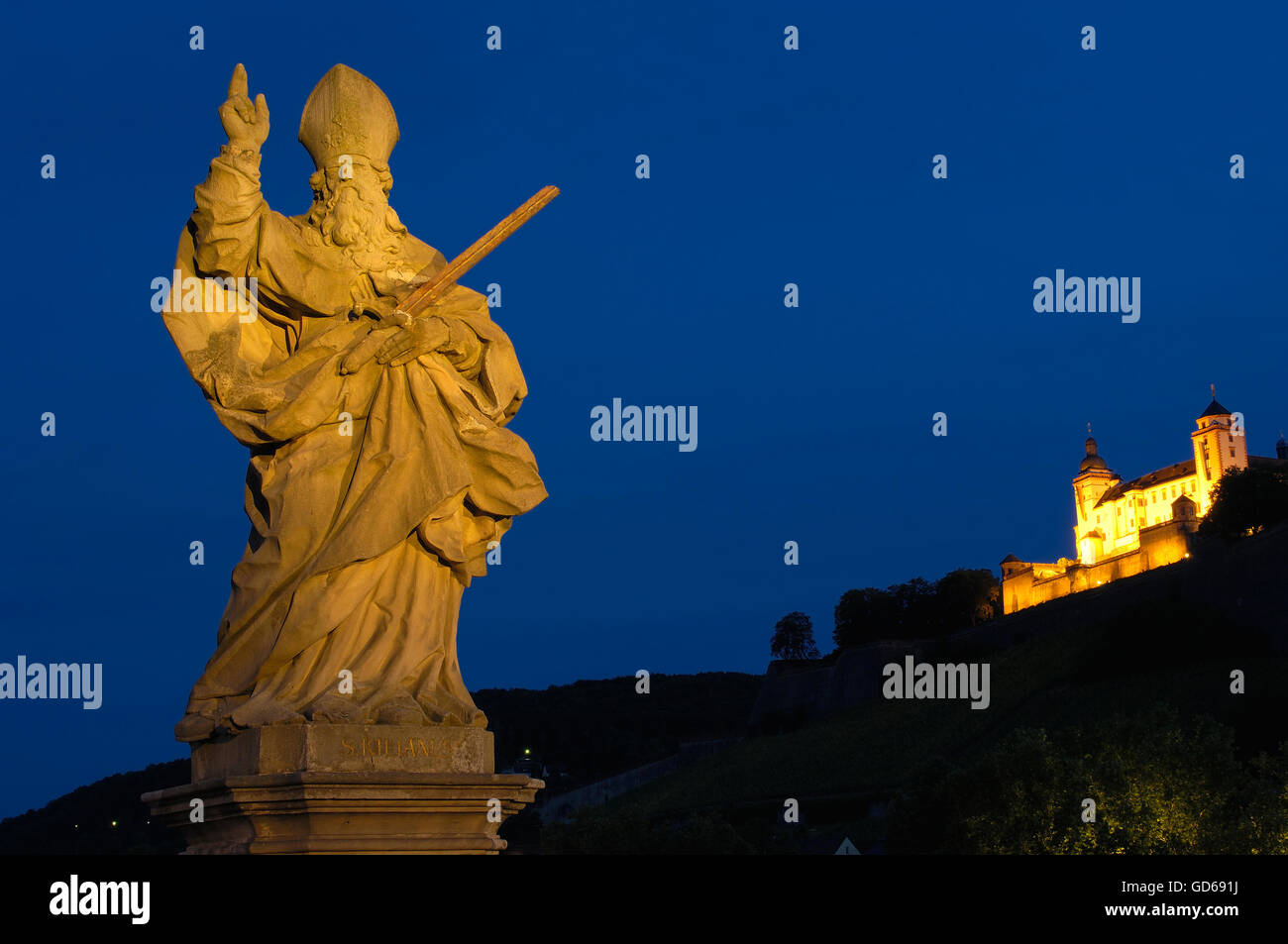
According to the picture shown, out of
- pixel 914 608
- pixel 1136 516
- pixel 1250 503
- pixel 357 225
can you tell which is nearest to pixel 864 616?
pixel 914 608

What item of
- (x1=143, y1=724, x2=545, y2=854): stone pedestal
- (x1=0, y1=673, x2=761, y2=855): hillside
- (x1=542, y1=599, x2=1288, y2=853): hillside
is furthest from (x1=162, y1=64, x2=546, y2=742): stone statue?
(x1=0, y1=673, x2=761, y2=855): hillside

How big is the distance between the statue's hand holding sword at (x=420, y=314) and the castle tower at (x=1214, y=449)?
9872 cm

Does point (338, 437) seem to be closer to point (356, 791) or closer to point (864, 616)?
point (356, 791)

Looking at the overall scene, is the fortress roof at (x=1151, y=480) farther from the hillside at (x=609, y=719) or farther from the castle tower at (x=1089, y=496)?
the hillside at (x=609, y=719)

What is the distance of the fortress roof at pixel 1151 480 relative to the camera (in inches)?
4070

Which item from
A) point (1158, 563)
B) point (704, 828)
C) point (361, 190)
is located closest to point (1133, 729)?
point (704, 828)

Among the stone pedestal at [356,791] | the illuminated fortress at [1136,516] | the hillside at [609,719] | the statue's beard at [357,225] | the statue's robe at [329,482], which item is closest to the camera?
the stone pedestal at [356,791]

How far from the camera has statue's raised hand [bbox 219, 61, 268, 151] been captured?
284 inches

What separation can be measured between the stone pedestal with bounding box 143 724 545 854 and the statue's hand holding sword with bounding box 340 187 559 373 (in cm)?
179

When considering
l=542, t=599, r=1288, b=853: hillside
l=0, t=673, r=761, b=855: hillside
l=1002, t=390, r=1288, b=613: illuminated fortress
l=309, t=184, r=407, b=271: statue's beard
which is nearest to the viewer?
l=309, t=184, r=407, b=271: statue's beard

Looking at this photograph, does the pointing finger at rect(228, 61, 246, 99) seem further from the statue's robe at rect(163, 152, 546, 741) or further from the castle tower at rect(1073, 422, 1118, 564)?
the castle tower at rect(1073, 422, 1118, 564)

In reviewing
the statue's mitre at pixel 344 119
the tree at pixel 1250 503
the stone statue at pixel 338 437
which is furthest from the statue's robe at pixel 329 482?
the tree at pixel 1250 503

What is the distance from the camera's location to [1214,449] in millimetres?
100188
